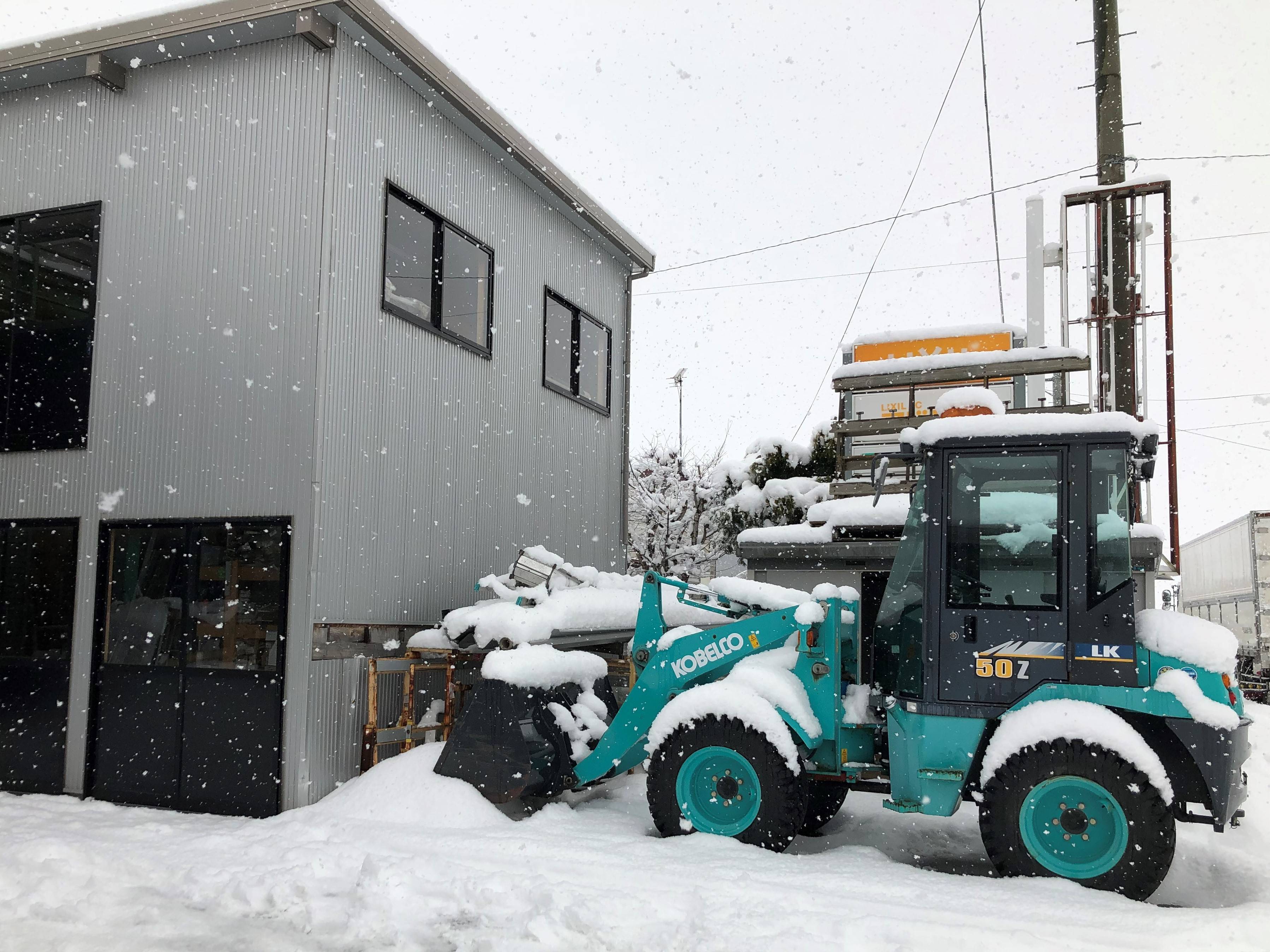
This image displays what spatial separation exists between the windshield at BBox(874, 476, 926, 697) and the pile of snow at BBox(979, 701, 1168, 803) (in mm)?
623

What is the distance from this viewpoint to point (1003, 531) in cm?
641

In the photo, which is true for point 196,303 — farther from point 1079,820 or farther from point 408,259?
point 1079,820

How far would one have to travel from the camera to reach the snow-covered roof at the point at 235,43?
335 inches

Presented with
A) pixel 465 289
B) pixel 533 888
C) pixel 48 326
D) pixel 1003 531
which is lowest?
pixel 533 888

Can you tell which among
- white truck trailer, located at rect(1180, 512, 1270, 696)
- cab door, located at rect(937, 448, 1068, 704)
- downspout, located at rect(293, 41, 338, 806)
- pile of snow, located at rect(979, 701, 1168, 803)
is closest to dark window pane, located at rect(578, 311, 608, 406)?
downspout, located at rect(293, 41, 338, 806)

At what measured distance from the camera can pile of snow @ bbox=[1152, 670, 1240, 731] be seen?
5770mm

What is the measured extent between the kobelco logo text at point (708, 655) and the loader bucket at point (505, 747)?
120 centimetres

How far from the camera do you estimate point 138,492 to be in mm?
9008

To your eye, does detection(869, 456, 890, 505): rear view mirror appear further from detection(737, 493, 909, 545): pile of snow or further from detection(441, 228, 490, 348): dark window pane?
detection(441, 228, 490, 348): dark window pane

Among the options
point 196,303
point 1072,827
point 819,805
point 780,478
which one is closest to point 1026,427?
point 1072,827

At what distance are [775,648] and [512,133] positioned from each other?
266 inches

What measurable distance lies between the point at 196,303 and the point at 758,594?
5606mm

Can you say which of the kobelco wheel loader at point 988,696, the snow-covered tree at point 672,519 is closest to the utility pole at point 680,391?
the snow-covered tree at point 672,519

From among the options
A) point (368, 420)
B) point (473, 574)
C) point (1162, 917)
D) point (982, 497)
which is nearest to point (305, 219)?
point (368, 420)
